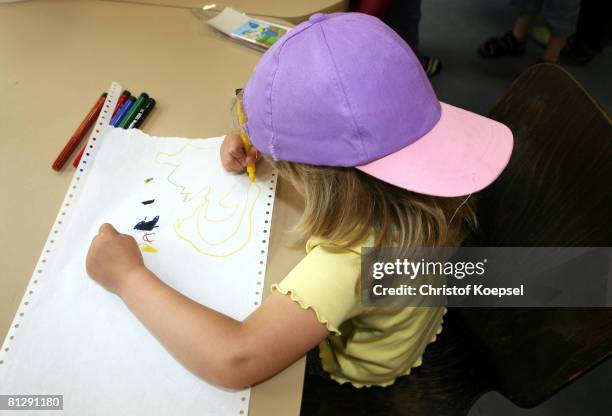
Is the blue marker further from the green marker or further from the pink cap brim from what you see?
the pink cap brim

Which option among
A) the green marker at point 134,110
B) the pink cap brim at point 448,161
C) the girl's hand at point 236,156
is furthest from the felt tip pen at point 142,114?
the pink cap brim at point 448,161

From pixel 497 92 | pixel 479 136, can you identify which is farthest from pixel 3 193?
pixel 497 92

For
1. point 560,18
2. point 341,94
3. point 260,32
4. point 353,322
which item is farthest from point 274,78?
point 560,18

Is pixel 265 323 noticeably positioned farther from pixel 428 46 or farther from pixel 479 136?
pixel 428 46

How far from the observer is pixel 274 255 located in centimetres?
61

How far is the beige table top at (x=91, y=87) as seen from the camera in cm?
61

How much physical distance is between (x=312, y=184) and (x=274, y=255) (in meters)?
0.12

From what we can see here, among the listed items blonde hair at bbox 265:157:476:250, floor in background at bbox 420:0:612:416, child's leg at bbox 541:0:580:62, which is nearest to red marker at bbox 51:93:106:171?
blonde hair at bbox 265:157:476:250

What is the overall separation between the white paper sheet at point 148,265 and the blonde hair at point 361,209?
11cm

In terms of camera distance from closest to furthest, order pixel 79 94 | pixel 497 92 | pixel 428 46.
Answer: pixel 79 94 < pixel 497 92 < pixel 428 46

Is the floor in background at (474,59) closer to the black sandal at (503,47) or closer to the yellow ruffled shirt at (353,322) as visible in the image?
the black sandal at (503,47)

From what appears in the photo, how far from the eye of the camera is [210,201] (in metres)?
0.67

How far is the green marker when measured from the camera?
0.76 metres

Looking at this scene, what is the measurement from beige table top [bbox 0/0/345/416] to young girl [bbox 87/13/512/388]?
61 mm
